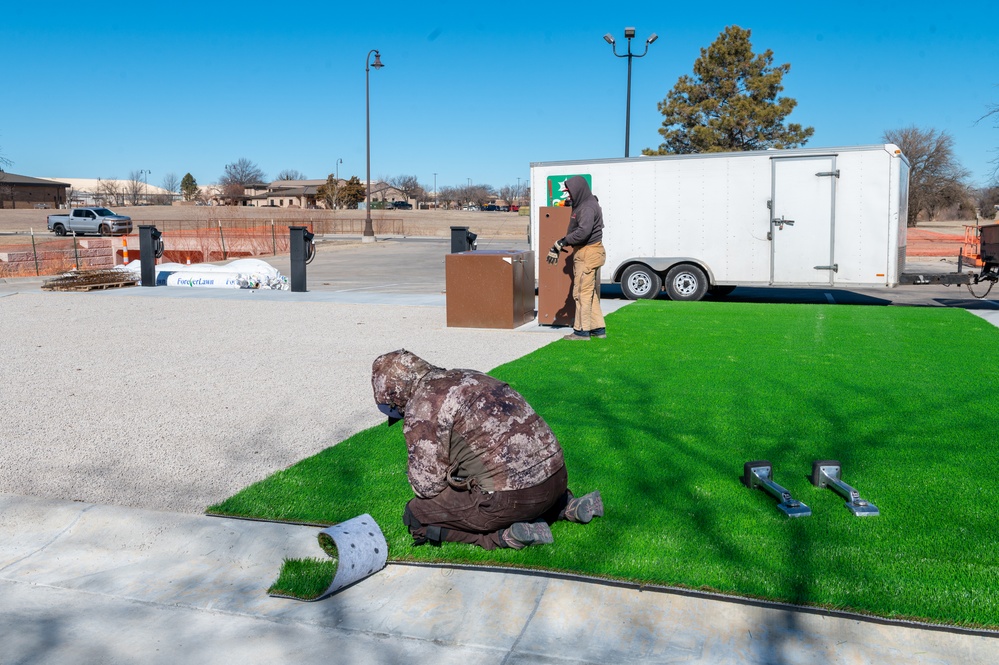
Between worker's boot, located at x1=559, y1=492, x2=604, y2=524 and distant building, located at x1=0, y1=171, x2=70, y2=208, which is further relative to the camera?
distant building, located at x1=0, y1=171, x2=70, y2=208

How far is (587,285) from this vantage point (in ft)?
35.1

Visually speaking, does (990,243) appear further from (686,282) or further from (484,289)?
(484,289)

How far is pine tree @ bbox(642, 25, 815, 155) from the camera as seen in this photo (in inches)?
1837

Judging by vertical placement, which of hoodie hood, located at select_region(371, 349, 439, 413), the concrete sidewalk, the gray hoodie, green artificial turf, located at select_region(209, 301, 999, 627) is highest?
the gray hoodie

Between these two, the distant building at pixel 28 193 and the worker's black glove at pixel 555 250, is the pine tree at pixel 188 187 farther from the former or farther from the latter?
the worker's black glove at pixel 555 250

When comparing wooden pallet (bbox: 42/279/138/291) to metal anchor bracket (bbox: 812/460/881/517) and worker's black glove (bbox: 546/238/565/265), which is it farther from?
metal anchor bracket (bbox: 812/460/881/517)

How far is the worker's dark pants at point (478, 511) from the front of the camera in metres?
4.04

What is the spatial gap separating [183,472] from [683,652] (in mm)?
Answer: 3508

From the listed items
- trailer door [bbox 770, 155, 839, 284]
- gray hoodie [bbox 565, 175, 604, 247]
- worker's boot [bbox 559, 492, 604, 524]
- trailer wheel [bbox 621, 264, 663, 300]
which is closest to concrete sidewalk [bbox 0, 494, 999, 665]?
worker's boot [bbox 559, 492, 604, 524]

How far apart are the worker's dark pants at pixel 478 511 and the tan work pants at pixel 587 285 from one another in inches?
258

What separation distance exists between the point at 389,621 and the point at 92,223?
53522 mm

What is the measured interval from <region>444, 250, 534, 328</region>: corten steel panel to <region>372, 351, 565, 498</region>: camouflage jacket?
791 cm

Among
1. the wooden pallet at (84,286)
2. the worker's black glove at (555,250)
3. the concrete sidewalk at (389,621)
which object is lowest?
the concrete sidewalk at (389,621)

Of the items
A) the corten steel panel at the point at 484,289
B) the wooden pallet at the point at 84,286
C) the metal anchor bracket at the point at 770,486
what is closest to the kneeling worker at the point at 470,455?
the metal anchor bracket at the point at 770,486
